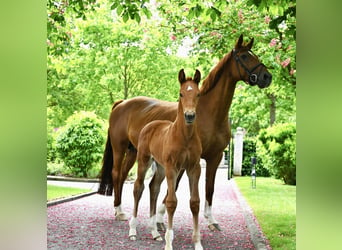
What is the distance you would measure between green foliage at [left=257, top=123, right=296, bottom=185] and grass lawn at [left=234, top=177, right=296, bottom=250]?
0.99 feet

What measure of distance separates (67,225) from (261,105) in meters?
7.91

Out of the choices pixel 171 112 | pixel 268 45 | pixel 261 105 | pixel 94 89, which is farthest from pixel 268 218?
pixel 94 89

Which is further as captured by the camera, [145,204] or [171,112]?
[145,204]

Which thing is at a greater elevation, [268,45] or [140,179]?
[268,45]

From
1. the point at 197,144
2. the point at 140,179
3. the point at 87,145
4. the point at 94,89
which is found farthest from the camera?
the point at 94,89

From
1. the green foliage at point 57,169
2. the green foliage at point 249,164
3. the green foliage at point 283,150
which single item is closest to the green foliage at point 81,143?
the green foliage at point 57,169

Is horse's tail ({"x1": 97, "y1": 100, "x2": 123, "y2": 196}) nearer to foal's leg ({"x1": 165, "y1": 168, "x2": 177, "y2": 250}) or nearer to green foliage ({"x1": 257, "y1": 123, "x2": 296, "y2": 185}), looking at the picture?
foal's leg ({"x1": 165, "y1": 168, "x2": 177, "y2": 250})

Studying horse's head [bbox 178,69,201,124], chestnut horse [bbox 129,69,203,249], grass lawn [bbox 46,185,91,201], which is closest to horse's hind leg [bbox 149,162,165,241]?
chestnut horse [bbox 129,69,203,249]

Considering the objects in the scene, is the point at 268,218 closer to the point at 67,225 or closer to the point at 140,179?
the point at 140,179

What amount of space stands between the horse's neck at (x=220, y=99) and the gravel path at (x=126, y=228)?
1.19 metres

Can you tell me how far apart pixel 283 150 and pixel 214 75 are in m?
5.15

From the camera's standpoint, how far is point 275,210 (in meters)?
5.68
